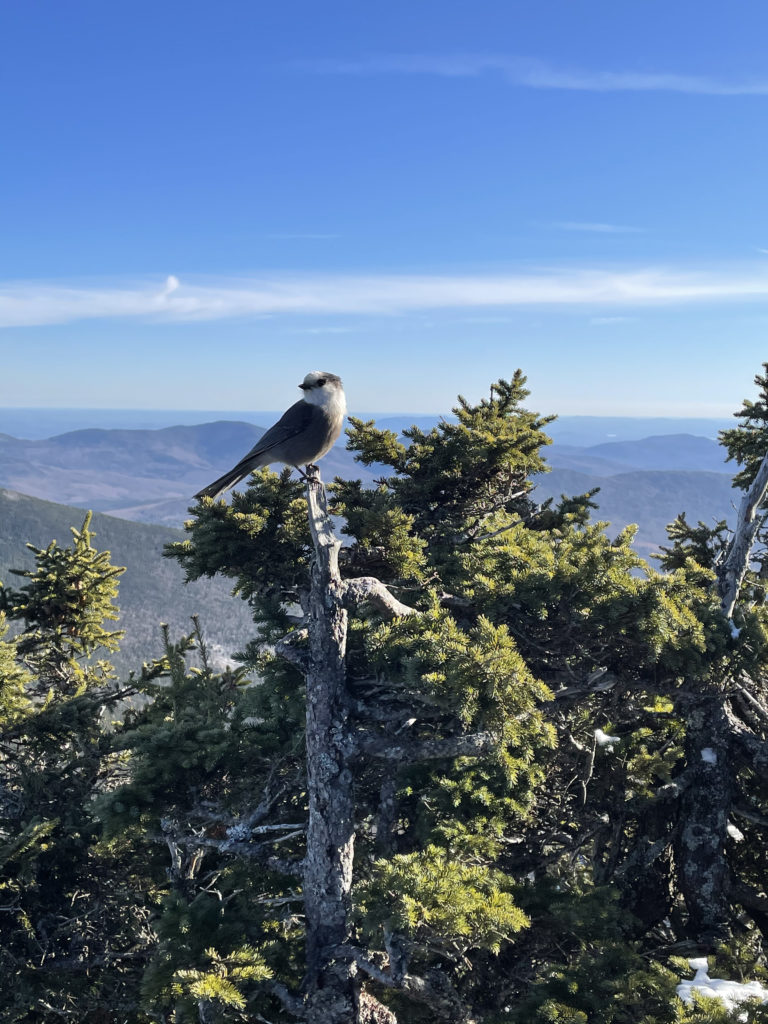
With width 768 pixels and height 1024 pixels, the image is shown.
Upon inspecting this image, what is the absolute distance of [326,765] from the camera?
402 inches

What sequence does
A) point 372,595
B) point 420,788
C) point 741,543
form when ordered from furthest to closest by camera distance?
1. point 741,543
2. point 420,788
3. point 372,595

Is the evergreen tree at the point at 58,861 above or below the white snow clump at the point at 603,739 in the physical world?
below

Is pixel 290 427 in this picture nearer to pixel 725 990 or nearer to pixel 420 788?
pixel 420 788

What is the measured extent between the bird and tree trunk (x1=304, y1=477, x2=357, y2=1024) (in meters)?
2.19

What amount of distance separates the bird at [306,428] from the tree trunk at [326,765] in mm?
2187

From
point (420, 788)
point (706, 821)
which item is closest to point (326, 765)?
point (420, 788)

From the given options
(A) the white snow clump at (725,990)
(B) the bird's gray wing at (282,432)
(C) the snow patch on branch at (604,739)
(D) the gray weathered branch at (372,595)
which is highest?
(B) the bird's gray wing at (282,432)

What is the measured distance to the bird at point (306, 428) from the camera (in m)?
12.1

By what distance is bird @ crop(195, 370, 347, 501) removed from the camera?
12133 millimetres

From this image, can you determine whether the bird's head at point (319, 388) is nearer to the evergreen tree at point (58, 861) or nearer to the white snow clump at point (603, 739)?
the white snow clump at point (603, 739)

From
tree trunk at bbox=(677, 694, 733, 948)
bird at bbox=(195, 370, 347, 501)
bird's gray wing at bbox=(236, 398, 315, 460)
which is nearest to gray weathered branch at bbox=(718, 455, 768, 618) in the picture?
tree trunk at bbox=(677, 694, 733, 948)

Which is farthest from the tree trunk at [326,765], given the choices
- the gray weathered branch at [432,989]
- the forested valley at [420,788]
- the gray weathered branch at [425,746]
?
the gray weathered branch at [432,989]

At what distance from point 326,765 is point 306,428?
18.6ft

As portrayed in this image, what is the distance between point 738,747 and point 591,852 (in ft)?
14.6
